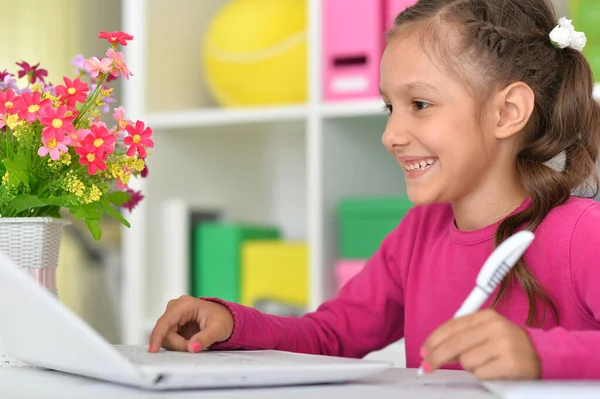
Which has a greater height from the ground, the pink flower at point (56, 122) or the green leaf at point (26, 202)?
the pink flower at point (56, 122)

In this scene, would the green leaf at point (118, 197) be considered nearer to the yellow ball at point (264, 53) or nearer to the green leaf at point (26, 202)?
the green leaf at point (26, 202)

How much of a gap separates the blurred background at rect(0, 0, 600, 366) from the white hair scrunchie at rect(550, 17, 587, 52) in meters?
0.63

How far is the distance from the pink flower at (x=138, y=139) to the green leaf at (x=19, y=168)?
0.35ft

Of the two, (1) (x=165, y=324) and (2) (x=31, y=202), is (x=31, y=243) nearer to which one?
(2) (x=31, y=202)

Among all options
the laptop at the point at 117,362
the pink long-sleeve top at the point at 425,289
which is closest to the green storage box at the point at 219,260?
the pink long-sleeve top at the point at 425,289

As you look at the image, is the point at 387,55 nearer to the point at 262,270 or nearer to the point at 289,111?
the point at 289,111

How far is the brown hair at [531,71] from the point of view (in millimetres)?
1062

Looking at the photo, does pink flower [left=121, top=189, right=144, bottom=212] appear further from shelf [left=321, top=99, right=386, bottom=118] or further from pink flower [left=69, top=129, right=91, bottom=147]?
shelf [left=321, top=99, right=386, bottom=118]

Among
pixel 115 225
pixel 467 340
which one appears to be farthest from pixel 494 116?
pixel 115 225

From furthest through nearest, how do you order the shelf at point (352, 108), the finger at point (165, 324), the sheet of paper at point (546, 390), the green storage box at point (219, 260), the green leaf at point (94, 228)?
1. the green storage box at point (219, 260)
2. the shelf at point (352, 108)
3. the green leaf at point (94, 228)
4. the finger at point (165, 324)
5. the sheet of paper at point (546, 390)

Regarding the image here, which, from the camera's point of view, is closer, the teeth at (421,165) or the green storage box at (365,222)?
the teeth at (421,165)

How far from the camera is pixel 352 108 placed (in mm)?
1812

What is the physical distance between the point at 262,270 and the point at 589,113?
1048mm

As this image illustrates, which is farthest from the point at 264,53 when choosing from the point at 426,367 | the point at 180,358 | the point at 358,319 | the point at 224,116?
the point at 426,367
